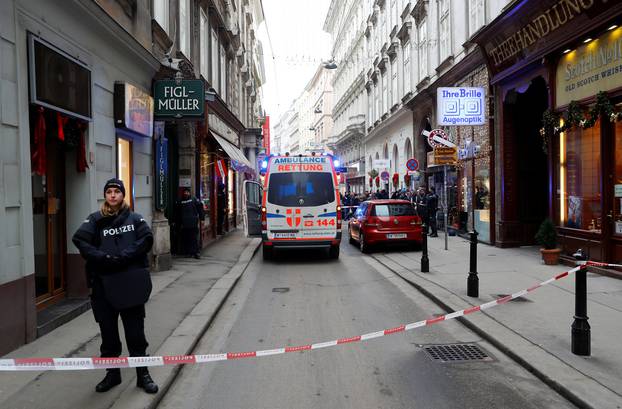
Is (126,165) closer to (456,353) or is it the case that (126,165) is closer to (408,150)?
(456,353)

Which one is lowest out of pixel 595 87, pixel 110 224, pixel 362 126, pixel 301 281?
pixel 301 281

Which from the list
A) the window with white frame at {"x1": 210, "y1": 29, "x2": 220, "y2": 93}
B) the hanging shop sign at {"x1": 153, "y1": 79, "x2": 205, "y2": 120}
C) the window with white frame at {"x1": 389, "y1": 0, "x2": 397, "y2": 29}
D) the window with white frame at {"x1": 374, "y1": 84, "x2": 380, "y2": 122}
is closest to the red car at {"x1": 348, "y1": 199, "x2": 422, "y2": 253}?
the hanging shop sign at {"x1": 153, "y1": 79, "x2": 205, "y2": 120}

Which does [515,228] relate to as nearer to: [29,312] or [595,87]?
[595,87]

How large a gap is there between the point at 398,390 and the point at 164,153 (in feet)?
28.6

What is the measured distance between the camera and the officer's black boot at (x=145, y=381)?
4367mm

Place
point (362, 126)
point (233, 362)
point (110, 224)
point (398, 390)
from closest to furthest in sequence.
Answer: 1. point (110, 224)
2. point (398, 390)
3. point (233, 362)
4. point (362, 126)

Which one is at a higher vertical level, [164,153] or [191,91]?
[191,91]

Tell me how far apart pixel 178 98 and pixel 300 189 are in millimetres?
4134

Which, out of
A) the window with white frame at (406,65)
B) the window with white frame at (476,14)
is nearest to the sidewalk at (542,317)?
the window with white frame at (476,14)

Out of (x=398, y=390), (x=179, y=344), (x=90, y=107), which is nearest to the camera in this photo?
(x=398, y=390)

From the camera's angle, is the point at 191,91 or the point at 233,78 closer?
the point at 191,91

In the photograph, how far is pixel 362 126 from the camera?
42.9 m

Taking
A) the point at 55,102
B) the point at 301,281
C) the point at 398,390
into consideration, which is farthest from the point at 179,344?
the point at 301,281

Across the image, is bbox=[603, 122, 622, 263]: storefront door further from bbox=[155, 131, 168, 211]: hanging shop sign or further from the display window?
bbox=[155, 131, 168, 211]: hanging shop sign
